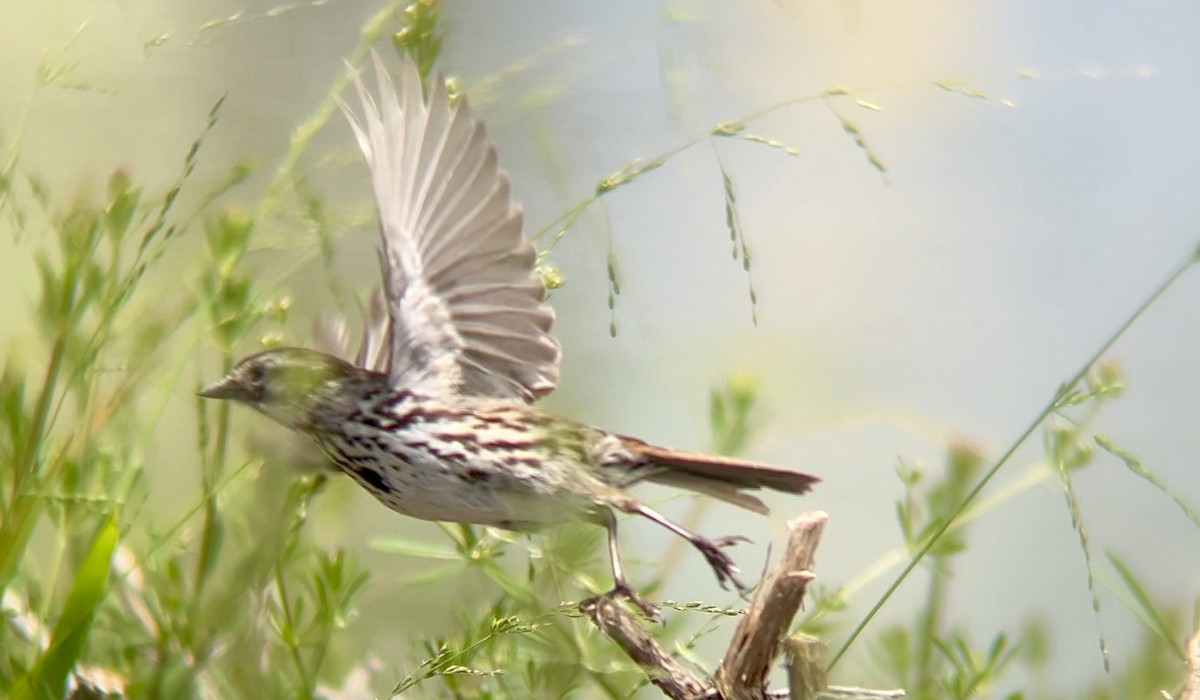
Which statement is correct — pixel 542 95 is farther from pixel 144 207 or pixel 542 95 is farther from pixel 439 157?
pixel 144 207

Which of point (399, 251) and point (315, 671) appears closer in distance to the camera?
point (315, 671)

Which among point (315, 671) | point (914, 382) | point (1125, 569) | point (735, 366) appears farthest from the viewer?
point (914, 382)

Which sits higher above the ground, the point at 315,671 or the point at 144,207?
the point at 144,207

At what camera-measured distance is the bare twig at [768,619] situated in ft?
1.95

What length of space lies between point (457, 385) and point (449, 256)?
0.09 meters

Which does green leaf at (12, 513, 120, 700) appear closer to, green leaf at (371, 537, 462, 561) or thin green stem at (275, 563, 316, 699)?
thin green stem at (275, 563, 316, 699)

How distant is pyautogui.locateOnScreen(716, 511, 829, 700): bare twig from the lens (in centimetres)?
60

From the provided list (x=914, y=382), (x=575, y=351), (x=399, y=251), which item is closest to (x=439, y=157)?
(x=399, y=251)

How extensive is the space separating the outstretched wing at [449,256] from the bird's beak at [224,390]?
10cm

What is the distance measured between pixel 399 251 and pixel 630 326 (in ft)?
0.51

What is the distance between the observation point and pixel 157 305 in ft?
2.82

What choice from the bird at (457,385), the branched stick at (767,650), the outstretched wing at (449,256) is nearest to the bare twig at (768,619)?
the branched stick at (767,650)

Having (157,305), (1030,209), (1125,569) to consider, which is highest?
(157,305)

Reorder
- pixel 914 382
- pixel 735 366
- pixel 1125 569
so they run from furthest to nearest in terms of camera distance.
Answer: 1. pixel 914 382
2. pixel 735 366
3. pixel 1125 569
